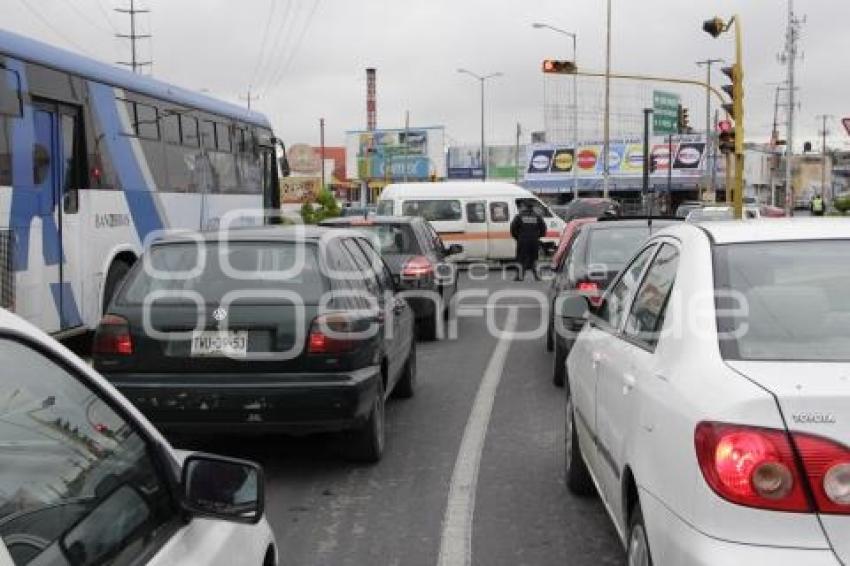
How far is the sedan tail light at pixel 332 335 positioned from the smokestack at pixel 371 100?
3721 inches

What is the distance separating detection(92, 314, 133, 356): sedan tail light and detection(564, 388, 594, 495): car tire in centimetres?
261

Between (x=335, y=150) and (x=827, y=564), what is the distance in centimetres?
11674

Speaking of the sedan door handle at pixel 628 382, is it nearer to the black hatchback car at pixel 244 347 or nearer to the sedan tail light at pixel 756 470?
the sedan tail light at pixel 756 470

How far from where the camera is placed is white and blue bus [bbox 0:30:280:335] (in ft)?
32.3

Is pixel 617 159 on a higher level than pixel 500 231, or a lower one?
higher

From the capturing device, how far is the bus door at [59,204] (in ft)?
33.8

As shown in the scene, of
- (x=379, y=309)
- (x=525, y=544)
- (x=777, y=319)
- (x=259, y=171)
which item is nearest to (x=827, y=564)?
(x=777, y=319)

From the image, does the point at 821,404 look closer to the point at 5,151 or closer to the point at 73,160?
the point at 5,151

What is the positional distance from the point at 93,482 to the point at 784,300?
7.93 feet

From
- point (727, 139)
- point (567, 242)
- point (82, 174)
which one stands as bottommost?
point (567, 242)

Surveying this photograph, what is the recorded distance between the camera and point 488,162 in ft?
307

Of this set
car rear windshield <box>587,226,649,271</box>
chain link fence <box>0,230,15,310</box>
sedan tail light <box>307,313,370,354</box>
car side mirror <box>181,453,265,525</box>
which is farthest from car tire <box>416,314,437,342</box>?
car side mirror <box>181,453,265,525</box>

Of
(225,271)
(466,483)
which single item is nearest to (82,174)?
(225,271)

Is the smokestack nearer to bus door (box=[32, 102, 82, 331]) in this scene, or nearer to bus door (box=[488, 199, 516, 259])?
bus door (box=[488, 199, 516, 259])
